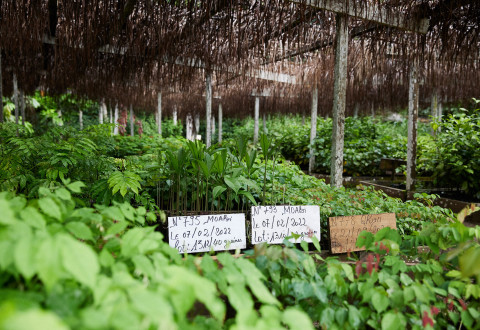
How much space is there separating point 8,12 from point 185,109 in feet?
42.3

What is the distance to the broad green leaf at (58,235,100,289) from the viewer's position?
62 cm

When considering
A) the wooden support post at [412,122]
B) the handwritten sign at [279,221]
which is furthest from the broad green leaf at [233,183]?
the wooden support post at [412,122]

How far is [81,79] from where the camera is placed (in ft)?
25.5

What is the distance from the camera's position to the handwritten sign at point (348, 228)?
1945 millimetres

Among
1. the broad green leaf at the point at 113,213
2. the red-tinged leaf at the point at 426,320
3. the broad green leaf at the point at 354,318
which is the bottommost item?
the broad green leaf at the point at 354,318

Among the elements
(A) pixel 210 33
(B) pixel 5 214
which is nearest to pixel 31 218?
(B) pixel 5 214

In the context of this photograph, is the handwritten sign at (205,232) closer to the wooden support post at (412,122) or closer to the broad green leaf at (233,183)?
the broad green leaf at (233,183)

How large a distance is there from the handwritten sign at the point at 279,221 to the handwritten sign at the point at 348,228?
0.41 feet

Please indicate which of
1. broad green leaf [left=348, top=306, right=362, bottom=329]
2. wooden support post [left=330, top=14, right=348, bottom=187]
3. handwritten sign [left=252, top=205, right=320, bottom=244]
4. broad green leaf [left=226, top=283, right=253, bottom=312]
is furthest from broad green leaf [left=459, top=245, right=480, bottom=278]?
wooden support post [left=330, top=14, right=348, bottom=187]

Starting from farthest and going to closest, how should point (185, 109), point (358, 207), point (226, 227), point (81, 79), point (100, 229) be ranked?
point (185, 109)
point (81, 79)
point (358, 207)
point (226, 227)
point (100, 229)

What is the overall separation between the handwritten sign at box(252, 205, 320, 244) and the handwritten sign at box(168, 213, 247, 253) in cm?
9

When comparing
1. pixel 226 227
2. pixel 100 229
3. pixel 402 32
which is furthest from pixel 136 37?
pixel 100 229

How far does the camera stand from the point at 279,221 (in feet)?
6.23

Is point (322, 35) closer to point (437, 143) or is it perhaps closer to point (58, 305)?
point (437, 143)
